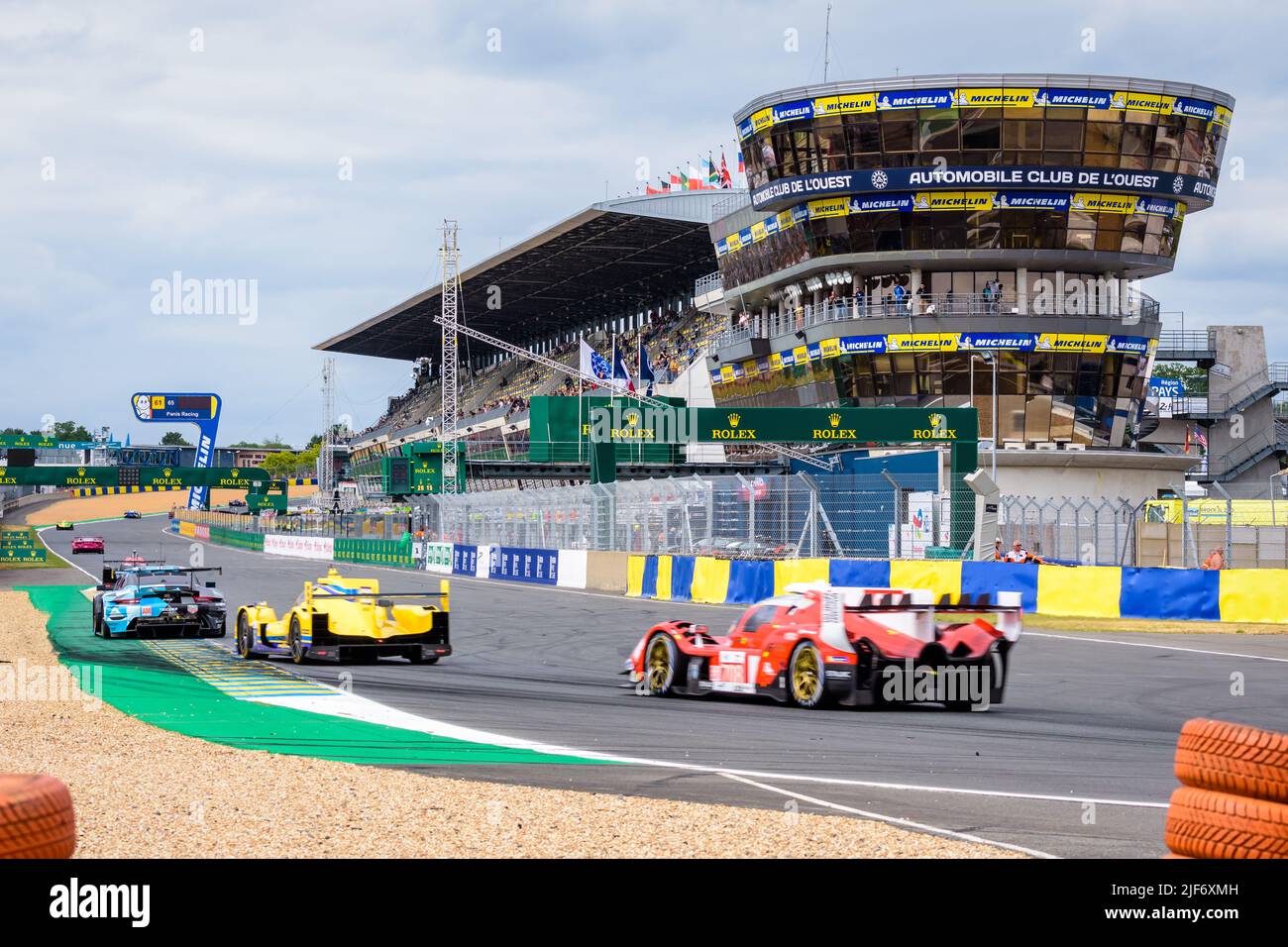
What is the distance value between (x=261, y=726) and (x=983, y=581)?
1563 cm

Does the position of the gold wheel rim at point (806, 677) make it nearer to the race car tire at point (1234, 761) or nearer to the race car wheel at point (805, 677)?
the race car wheel at point (805, 677)

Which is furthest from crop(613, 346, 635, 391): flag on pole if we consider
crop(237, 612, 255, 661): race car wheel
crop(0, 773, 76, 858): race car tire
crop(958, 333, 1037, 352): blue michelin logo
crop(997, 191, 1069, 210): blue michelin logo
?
crop(0, 773, 76, 858): race car tire

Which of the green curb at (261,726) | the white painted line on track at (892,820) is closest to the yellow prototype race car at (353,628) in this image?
the green curb at (261,726)

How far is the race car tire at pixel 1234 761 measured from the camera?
555 centimetres

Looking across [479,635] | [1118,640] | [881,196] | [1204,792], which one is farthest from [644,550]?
[1204,792]

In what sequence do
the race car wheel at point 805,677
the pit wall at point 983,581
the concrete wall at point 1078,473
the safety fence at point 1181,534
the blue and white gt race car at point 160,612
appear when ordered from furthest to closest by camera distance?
the concrete wall at point 1078,473 → the safety fence at point 1181,534 → the pit wall at point 983,581 → the blue and white gt race car at point 160,612 → the race car wheel at point 805,677

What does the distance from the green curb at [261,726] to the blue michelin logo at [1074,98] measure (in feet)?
140

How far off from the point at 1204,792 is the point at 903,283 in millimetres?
53659

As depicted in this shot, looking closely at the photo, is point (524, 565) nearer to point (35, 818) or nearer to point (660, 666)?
point (660, 666)

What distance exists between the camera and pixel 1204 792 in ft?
18.8

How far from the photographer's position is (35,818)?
15.9ft

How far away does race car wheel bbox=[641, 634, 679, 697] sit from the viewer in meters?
14.1

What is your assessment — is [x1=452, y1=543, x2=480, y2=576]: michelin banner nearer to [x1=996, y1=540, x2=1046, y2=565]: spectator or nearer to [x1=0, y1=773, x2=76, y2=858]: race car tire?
[x1=996, y1=540, x2=1046, y2=565]: spectator

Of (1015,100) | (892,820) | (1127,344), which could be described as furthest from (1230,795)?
(1127,344)
